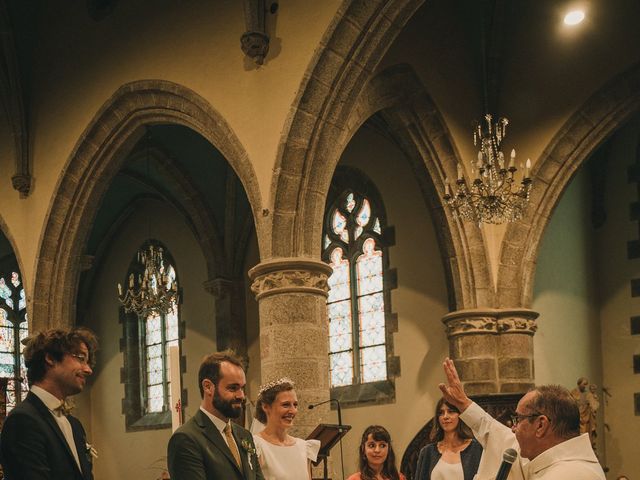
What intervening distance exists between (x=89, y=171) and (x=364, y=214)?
4403mm

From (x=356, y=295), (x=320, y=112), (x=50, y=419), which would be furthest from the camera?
(x=356, y=295)

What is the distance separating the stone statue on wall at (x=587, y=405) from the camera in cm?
1342

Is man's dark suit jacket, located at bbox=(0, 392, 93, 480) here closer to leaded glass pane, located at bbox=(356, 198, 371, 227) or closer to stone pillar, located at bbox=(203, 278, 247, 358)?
leaded glass pane, located at bbox=(356, 198, 371, 227)

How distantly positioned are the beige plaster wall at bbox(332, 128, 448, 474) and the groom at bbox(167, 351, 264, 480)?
970 cm

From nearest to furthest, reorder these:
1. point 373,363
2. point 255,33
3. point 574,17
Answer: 1. point 255,33
2. point 574,17
3. point 373,363

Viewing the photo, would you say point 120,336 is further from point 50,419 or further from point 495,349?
point 50,419

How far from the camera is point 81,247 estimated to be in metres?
13.1

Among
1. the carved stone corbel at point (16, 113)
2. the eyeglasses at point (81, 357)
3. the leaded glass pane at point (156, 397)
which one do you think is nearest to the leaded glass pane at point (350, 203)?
the carved stone corbel at point (16, 113)

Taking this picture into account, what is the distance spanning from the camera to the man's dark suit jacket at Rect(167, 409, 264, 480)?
155 inches

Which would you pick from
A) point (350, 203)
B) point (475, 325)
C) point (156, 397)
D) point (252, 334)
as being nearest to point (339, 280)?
point (350, 203)

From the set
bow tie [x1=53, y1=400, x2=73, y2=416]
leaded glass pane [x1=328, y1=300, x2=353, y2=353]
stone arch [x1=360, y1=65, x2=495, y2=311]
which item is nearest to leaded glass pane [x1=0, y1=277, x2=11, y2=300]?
leaded glass pane [x1=328, y1=300, x2=353, y2=353]

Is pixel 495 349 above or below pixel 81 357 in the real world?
above

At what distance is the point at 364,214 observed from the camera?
15.3m

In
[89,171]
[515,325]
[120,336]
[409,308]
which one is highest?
[89,171]
